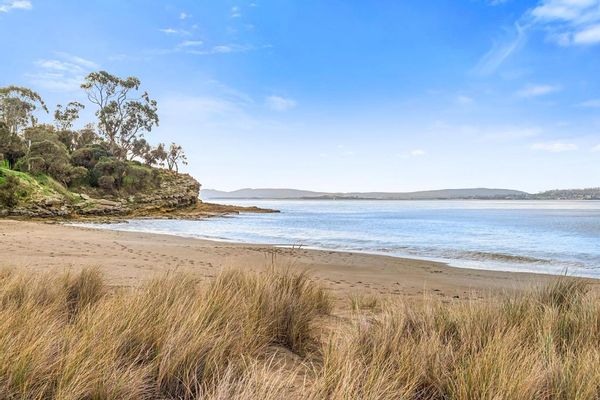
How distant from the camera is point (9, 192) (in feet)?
91.9

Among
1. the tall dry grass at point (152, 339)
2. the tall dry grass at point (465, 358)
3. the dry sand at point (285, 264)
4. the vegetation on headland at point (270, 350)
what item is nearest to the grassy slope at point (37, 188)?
the dry sand at point (285, 264)

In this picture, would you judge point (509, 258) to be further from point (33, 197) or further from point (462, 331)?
point (33, 197)

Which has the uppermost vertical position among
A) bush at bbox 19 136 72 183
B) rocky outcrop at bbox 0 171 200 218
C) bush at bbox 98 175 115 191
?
bush at bbox 19 136 72 183

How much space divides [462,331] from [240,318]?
207 centimetres

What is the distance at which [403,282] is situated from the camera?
9688 mm

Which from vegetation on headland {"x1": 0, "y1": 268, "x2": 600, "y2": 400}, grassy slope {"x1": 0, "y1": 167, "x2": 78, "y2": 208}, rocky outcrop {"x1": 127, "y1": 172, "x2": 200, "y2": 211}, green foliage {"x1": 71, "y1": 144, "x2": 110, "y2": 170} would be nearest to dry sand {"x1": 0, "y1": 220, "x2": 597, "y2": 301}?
vegetation on headland {"x1": 0, "y1": 268, "x2": 600, "y2": 400}

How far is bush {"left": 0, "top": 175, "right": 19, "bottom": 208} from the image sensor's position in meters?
27.7

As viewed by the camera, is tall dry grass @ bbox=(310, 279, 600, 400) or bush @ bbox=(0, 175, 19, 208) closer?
tall dry grass @ bbox=(310, 279, 600, 400)

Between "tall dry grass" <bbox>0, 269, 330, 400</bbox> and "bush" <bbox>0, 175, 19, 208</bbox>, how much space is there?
2803 cm

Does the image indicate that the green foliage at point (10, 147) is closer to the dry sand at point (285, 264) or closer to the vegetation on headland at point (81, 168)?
the vegetation on headland at point (81, 168)

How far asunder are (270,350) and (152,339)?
3.88 feet

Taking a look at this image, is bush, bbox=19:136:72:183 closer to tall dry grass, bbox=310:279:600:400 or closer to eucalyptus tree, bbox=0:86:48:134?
eucalyptus tree, bbox=0:86:48:134

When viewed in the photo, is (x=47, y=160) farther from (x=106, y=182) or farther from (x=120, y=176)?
(x=120, y=176)

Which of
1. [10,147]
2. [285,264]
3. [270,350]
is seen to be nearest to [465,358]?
[270,350]
